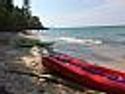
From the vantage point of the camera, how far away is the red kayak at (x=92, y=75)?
9.60 metres

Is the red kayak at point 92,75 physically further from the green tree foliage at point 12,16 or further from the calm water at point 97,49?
the green tree foliage at point 12,16

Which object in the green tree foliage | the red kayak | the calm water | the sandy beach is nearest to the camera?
the red kayak

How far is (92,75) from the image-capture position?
1062cm

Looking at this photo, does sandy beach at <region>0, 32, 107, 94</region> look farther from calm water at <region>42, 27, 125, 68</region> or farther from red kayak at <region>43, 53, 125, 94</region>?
calm water at <region>42, 27, 125, 68</region>

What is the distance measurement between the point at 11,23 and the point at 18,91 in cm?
4664

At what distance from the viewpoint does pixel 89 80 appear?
10.4m

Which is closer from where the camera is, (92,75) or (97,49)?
(92,75)

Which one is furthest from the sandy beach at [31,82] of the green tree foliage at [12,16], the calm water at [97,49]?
the green tree foliage at [12,16]

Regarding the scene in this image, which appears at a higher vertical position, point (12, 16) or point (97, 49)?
point (12, 16)

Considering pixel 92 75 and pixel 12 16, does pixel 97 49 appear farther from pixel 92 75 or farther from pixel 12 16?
pixel 12 16

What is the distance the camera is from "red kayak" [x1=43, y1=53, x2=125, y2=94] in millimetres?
9602

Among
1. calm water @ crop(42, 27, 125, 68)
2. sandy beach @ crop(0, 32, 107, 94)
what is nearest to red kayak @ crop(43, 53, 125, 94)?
sandy beach @ crop(0, 32, 107, 94)

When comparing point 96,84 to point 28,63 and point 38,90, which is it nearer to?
point 38,90

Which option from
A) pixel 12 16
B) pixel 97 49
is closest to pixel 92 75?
pixel 97 49
